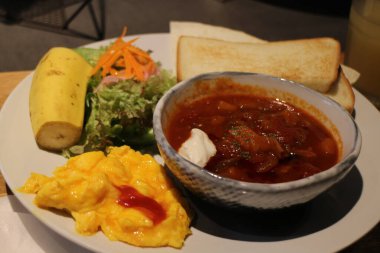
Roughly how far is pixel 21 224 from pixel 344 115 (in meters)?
1.47

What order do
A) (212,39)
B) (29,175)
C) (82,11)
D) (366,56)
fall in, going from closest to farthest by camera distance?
(29,175) → (212,39) → (366,56) → (82,11)

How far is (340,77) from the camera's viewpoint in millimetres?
2604

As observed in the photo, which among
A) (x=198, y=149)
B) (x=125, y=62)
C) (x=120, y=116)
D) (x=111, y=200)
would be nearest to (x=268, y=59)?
(x=125, y=62)

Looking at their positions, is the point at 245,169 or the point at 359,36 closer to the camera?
the point at 245,169

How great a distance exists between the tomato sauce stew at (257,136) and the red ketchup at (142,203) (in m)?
0.24

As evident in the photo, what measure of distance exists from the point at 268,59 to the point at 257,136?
1.02 m

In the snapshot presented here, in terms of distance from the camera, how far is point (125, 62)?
2654 millimetres

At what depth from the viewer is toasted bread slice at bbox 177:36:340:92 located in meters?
2.55

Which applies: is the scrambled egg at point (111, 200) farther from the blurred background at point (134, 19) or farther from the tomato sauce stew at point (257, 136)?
the blurred background at point (134, 19)

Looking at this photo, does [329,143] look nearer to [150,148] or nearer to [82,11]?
Answer: [150,148]

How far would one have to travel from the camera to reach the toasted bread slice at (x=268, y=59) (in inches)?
100

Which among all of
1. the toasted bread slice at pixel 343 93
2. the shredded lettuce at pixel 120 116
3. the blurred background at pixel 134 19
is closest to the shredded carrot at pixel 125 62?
the shredded lettuce at pixel 120 116

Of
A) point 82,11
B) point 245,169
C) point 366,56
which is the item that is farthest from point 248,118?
point 82,11

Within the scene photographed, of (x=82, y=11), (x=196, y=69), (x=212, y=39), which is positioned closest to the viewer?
(x=196, y=69)
